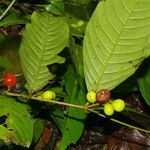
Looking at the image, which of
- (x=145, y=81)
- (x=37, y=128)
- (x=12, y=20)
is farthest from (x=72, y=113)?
(x=12, y=20)

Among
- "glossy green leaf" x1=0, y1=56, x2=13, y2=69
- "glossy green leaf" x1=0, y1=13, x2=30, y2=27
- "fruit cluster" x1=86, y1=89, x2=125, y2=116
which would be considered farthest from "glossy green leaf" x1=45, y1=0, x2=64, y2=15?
"fruit cluster" x1=86, y1=89, x2=125, y2=116

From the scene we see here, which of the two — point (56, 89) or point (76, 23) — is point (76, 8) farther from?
point (56, 89)

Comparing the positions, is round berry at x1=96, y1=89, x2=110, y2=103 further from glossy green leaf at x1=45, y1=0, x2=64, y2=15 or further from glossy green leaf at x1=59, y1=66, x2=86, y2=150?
glossy green leaf at x1=45, y1=0, x2=64, y2=15

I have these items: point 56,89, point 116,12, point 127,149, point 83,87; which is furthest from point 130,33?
point 127,149

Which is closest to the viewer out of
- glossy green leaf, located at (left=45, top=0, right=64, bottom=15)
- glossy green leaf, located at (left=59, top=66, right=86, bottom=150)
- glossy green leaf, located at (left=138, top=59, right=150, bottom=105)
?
glossy green leaf, located at (left=59, top=66, right=86, bottom=150)

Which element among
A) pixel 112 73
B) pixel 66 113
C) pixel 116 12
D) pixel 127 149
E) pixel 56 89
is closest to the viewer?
pixel 116 12

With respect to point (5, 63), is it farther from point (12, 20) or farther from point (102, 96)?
point (102, 96)
